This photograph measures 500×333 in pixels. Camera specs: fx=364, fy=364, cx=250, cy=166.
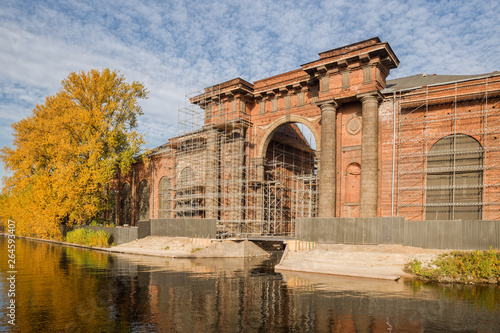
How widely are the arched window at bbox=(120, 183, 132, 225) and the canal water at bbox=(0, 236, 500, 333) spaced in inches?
991

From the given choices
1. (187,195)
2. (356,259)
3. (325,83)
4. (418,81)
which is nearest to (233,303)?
(356,259)

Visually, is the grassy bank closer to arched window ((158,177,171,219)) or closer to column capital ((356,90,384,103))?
column capital ((356,90,384,103))

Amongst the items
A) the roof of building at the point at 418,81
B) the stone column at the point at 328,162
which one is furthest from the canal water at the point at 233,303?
the roof of building at the point at 418,81

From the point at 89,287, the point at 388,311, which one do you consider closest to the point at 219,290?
the point at 89,287

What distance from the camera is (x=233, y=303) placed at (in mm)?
12945

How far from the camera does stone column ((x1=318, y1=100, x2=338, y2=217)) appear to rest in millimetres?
25016

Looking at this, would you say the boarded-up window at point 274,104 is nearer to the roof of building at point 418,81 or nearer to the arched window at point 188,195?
the roof of building at point 418,81

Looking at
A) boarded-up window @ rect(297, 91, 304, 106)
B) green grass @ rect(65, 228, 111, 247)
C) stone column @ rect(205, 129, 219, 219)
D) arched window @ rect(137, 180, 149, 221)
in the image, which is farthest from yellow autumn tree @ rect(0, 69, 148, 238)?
boarded-up window @ rect(297, 91, 304, 106)

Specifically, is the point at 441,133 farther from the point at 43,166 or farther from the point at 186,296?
the point at 43,166

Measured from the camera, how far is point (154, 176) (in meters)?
42.0

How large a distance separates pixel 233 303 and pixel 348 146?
16.3 m

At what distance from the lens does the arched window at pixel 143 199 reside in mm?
42666

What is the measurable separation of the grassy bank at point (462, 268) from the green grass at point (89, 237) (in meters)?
25.6

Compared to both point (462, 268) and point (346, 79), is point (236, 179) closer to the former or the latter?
point (346, 79)
